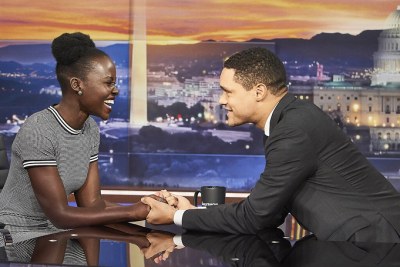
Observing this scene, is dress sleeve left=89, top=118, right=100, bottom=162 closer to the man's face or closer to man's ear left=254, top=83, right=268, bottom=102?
the man's face

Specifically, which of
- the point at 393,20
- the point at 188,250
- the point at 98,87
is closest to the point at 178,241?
the point at 188,250

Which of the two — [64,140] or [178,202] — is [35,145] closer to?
[64,140]

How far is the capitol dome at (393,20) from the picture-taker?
5.45 m

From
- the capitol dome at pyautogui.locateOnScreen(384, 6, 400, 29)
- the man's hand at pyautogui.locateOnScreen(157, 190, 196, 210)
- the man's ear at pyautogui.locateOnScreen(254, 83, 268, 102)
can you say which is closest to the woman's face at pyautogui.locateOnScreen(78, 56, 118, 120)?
the man's hand at pyautogui.locateOnScreen(157, 190, 196, 210)

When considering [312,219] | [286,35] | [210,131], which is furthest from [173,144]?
[312,219]

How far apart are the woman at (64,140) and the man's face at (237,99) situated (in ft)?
1.78

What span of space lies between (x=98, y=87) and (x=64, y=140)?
0.23m

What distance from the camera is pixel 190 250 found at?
203 cm

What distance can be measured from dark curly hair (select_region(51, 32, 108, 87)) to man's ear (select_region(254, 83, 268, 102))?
0.69m

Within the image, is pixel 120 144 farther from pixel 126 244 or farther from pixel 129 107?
pixel 126 244

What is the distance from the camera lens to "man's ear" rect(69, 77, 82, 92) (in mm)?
2850

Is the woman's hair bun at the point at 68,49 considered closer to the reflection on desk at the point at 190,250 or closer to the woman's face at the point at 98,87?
the woman's face at the point at 98,87

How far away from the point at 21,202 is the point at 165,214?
0.60 metres

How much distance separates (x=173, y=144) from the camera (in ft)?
18.6
